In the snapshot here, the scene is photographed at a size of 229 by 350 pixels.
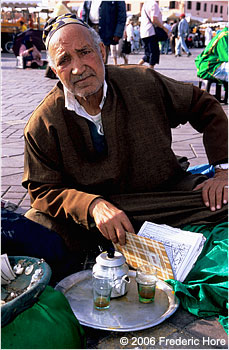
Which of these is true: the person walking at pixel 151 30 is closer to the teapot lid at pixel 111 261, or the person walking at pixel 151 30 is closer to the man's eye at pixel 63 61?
the man's eye at pixel 63 61

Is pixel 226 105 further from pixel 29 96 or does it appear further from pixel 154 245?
pixel 154 245

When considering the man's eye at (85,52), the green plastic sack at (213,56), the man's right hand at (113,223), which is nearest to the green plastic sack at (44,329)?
the man's right hand at (113,223)

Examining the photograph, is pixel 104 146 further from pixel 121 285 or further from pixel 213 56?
pixel 213 56

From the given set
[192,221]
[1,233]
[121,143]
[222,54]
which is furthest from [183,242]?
[222,54]

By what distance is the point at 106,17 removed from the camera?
7918mm

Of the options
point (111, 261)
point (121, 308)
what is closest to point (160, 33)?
point (111, 261)

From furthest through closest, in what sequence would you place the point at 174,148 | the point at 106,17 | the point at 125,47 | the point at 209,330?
the point at 125,47
the point at 106,17
the point at 174,148
the point at 209,330

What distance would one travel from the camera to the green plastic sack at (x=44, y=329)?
1.70 meters

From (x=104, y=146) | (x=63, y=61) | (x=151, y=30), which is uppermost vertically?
(x=63, y=61)

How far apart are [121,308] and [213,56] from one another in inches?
209

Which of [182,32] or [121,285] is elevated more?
[182,32]

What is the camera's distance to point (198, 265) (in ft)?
7.64

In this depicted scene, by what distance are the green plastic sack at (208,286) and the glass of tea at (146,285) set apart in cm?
13

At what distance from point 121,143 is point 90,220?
504 millimetres
